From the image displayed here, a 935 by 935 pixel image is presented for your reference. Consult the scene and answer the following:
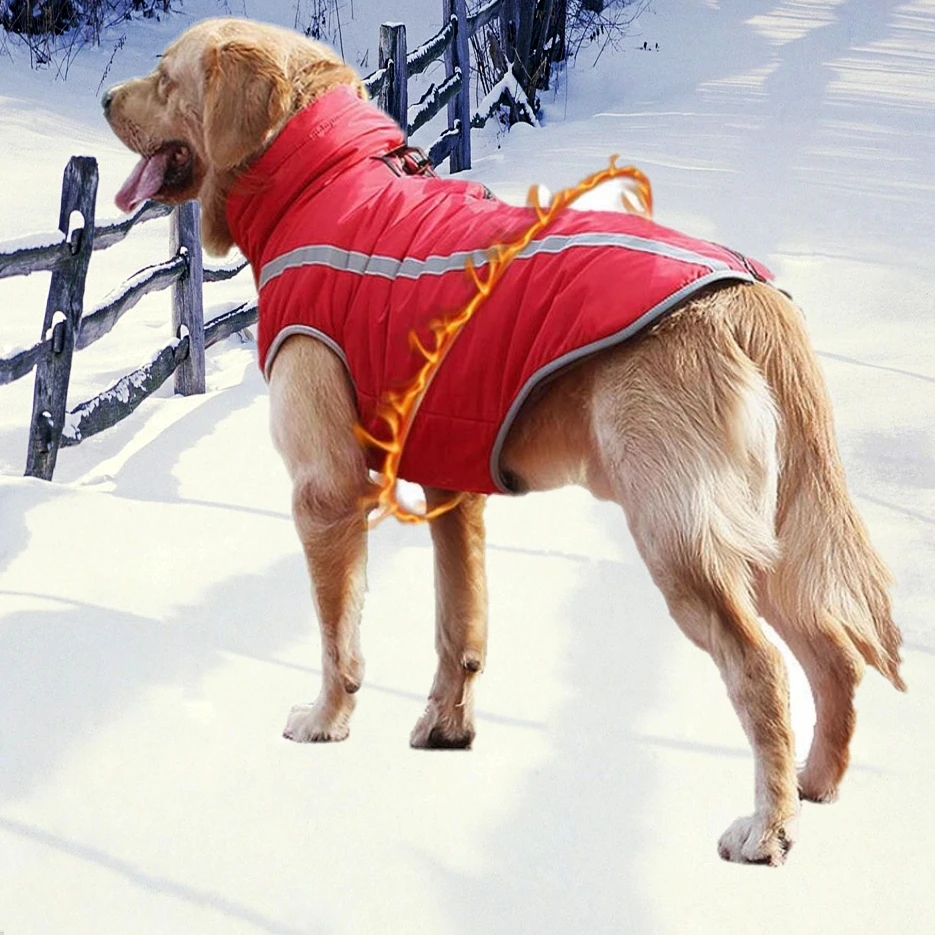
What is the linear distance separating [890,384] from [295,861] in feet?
11.2

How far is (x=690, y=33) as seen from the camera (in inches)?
611

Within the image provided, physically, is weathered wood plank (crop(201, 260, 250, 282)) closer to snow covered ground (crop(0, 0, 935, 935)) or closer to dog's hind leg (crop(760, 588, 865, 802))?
snow covered ground (crop(0, 0, 935, 935))

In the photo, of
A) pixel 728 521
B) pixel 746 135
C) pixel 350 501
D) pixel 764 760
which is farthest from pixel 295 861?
pixel 746 135

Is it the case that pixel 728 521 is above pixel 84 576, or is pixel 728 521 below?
above

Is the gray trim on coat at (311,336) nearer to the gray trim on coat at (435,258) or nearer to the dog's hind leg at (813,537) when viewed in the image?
the gray trim on coat at (435,258)

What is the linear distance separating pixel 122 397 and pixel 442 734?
2.94m

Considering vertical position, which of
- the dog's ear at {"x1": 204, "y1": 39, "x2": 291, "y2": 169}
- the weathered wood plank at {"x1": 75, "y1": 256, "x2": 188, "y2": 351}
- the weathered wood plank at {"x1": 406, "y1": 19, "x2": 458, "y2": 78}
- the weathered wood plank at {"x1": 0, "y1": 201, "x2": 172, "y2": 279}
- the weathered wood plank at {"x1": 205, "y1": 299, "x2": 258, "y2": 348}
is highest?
the dog's ear at {"x1": 204, "y1": 39, "x2": 291, "y2": 169}

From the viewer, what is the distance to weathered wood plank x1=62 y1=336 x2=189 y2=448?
4883 millimetres

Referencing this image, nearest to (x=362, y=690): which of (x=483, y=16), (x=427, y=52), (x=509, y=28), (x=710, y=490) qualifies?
(x=710, y=490)

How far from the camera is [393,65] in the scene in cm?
848

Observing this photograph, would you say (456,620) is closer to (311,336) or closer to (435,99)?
(311,336)

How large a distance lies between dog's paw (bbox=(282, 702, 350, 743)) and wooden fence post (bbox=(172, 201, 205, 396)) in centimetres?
338

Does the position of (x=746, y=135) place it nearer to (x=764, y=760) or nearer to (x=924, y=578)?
(x=924, y=578)

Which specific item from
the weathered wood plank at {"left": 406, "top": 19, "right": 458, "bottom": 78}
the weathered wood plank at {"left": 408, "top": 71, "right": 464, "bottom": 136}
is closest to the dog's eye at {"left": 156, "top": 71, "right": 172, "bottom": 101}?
the weathered wood plank at {"left": 406, "top": 19, "right": 458, "bottom": 78}
